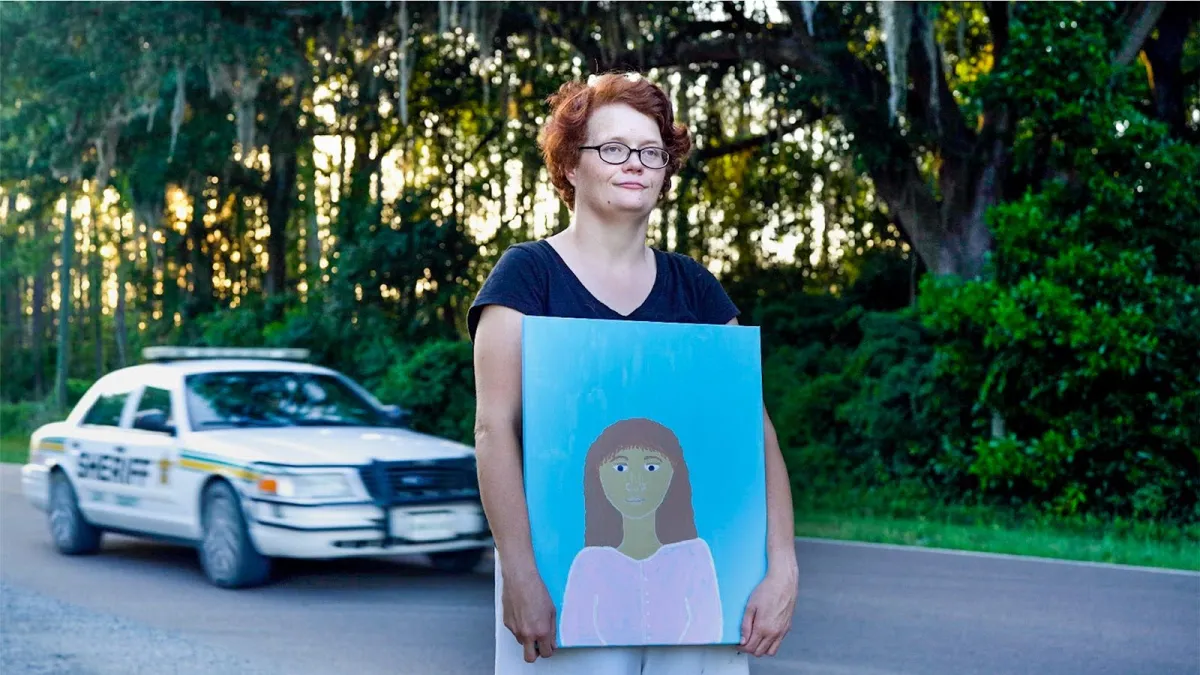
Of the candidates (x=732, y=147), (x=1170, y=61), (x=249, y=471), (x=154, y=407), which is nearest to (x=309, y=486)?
(x=249, y=471)

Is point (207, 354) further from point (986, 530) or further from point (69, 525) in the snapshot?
point (986, 530)

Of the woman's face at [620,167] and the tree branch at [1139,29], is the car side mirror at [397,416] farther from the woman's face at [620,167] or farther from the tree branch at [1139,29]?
the tree branch at [1139,29]

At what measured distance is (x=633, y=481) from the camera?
239cm

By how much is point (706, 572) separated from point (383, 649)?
16.2 ft

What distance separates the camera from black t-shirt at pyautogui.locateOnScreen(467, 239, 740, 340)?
2.46 meters

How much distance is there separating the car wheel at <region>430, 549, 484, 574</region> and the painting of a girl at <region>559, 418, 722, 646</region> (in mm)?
7330

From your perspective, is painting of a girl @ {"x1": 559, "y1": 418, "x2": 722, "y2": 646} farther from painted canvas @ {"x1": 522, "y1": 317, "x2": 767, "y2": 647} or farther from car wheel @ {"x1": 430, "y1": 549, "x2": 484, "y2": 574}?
car wheel @ {"x1": 430, "y1": 549, "x2": 484, "y2": 574}

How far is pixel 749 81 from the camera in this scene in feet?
62.1

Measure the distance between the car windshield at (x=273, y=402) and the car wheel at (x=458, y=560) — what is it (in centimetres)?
120

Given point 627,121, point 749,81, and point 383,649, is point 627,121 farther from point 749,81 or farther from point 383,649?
point 749,81

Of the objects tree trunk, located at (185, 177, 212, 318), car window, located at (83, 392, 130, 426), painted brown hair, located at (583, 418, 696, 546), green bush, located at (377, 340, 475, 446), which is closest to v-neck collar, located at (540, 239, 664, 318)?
painted brown hair, located at (583, 418, 696, 546)

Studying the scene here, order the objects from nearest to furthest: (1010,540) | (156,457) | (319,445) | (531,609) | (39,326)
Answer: (531,609), (319,445), (156,457), (1010,540), (39,326)

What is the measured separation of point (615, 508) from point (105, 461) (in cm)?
895

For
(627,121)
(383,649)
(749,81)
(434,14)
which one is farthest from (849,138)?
(627,121)
